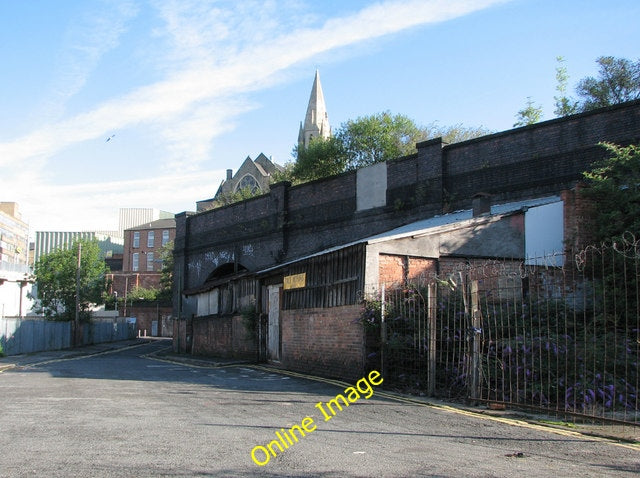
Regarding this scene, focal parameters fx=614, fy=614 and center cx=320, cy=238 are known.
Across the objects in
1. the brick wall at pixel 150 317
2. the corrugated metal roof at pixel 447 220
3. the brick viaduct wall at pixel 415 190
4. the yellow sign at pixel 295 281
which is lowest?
the brick wall at pixel 150 317

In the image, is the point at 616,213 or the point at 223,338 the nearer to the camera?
the point at 616,213

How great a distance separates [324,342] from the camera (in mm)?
15445

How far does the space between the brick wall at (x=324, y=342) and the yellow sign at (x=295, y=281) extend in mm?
735

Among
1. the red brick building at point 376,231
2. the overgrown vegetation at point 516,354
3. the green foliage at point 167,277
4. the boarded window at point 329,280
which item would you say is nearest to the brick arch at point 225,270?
the red brick building at point 376,231

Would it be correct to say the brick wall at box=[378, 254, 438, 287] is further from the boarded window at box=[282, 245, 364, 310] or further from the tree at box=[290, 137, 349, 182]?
the tree at box=[290, 137, 349, 182]

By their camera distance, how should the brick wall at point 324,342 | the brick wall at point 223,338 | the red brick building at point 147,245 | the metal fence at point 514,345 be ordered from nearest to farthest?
the metal fence at point 514,345, the brick wall at point 324,342, the brick wall at point 223,338, the red brick building at point 147,245

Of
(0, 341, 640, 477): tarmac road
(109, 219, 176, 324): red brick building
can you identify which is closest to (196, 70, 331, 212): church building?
(109, 219, 176, 324): red brick building

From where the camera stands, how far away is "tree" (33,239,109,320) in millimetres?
46906

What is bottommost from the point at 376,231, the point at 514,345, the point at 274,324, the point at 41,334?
the point at 41,334

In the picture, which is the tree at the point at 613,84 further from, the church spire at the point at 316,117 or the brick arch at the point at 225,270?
the church spire at the point at 316,117

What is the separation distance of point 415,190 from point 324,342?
920 centimetres

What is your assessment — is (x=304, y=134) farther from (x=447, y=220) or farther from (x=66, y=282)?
(x=447, y=220)

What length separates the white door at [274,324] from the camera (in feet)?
65.8

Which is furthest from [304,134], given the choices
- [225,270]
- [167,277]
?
[225,270]
